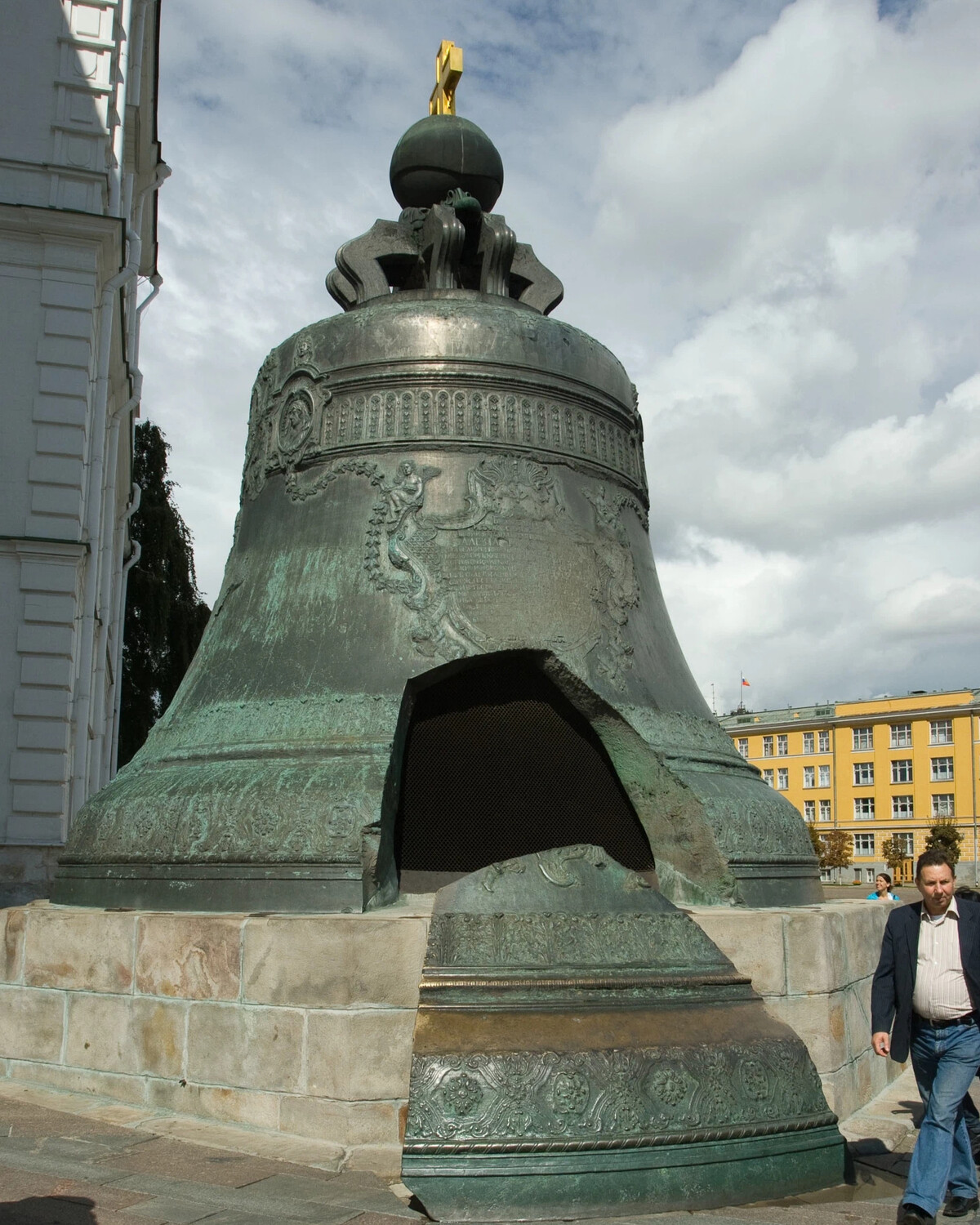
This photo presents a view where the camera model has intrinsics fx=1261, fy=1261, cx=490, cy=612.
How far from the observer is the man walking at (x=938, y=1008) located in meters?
3.55

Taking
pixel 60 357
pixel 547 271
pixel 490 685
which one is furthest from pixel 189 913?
pixel 60 357

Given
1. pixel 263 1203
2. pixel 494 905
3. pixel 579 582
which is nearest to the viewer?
pixel 263 1203

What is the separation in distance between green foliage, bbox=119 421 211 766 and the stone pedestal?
16.9 m

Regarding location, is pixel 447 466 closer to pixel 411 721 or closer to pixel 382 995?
pixel 411 721

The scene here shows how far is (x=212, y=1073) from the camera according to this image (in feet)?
14.0

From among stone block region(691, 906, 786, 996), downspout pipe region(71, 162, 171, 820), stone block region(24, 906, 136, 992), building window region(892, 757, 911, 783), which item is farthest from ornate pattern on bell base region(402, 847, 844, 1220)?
building window region(892, 757, 911, 783)

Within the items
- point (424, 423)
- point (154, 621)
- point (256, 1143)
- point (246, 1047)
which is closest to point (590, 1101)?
point (256, 1143)

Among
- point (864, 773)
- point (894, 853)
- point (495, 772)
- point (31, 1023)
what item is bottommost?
point (894, 853)

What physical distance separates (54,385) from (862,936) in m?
11.6

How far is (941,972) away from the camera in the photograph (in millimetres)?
3730

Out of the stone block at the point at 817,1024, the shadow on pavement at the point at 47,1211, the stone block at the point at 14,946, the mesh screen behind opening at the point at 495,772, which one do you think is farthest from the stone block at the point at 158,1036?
the stone block at the point at 817,1024

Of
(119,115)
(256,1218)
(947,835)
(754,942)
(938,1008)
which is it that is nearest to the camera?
(256,1218)

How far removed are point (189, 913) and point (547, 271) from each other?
3.72 m

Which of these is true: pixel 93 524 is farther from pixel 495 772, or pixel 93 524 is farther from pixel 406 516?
pixel 495 772
